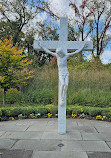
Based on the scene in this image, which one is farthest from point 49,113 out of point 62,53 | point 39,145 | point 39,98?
point 62,53

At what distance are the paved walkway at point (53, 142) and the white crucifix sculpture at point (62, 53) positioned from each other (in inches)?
16.1

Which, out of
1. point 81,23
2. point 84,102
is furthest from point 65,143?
point 81,23

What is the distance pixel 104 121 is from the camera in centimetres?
469

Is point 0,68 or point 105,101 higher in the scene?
point 0,68

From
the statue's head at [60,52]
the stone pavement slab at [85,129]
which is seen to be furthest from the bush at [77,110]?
the statue's head at [60,52]

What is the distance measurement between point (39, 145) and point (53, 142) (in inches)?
11.9

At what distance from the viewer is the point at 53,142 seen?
291 cm

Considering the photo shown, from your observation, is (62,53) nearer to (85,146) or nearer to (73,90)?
(85,146)

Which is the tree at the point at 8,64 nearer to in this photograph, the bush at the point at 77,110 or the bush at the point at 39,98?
the bush at the point at 39,98

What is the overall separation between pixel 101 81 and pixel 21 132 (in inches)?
270

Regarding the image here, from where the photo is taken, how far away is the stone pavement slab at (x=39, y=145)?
2.65 meters

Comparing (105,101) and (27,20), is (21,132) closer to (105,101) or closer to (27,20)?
(105,101)

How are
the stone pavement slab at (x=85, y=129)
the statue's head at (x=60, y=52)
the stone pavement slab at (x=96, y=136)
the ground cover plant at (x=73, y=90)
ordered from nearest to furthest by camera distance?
1. the stone pavement slab at (x=96, y=136)
2. the statue's head at (x=60, y=52)
3. the stone pavement slab at (x=85, y=129)
4. the ground cover plant at (x=73, y=90)

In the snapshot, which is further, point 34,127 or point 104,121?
point 104,121
